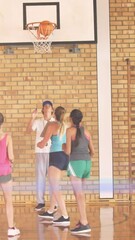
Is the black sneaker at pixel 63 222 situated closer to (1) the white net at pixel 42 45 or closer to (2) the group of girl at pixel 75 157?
(2) the group of girl at pixel 75 157

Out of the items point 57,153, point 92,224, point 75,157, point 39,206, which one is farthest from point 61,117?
point 39,206

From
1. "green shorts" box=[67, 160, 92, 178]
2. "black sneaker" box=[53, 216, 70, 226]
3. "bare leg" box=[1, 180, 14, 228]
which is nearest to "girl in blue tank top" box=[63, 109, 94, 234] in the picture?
"green shorts" box=[67, 160, 92, 178]

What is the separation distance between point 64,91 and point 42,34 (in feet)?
4.32

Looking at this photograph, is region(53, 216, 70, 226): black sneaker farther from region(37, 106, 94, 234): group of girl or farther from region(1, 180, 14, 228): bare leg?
region(1, 180, 14, 228): bare leg

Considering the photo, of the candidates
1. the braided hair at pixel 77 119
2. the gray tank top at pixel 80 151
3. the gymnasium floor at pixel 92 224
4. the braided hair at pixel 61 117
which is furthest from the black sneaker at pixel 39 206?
the braided hair at pixel 77 119

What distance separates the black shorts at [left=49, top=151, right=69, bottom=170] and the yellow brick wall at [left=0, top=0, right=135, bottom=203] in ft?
10.5

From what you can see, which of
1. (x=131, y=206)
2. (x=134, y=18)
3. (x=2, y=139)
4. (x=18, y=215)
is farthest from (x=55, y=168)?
(x=134, y=18)

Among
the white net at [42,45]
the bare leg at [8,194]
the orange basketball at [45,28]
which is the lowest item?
the bare leg at [8,194]

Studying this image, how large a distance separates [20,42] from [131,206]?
3.75 m

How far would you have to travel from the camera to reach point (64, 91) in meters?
11.8

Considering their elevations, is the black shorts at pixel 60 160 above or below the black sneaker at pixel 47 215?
above

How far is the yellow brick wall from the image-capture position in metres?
11.7

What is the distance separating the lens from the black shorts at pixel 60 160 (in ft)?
Result: 27.8

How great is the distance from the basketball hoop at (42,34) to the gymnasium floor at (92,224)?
10.1 feet
